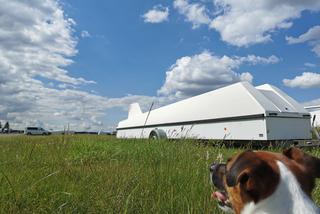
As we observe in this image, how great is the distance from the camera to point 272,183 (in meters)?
2.11

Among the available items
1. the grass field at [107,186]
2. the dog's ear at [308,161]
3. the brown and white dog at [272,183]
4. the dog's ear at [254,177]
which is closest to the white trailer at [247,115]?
the grass field at [107,186]

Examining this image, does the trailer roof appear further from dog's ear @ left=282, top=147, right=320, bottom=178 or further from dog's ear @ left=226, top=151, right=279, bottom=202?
dog's ear @ left=226, top=151, right=279, bottom=202

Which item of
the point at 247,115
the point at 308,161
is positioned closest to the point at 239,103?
the point at 247,115

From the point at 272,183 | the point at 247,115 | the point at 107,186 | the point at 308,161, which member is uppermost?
the point at 247,115

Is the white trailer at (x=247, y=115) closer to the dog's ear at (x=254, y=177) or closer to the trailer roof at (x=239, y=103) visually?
the trailer roof at (x=239, y=103)

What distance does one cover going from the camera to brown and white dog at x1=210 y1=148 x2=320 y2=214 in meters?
2.05

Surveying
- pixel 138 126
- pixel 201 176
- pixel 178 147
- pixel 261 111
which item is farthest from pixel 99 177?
pixel 138 126

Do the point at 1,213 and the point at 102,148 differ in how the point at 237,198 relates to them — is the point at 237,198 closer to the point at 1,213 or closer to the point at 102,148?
the point at 1,213

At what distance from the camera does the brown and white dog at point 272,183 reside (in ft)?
6.72

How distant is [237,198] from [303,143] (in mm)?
12884

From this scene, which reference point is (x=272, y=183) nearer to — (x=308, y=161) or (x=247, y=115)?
(x=308, y=161)

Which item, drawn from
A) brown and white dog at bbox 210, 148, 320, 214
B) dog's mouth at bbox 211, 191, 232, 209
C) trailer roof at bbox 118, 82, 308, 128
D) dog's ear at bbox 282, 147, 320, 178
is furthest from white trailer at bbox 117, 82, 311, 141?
brown and white dog at bbox 210, 148, 320, 214

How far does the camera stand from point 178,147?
690 centimetres

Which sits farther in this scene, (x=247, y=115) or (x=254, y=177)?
(x=247, y=115)
